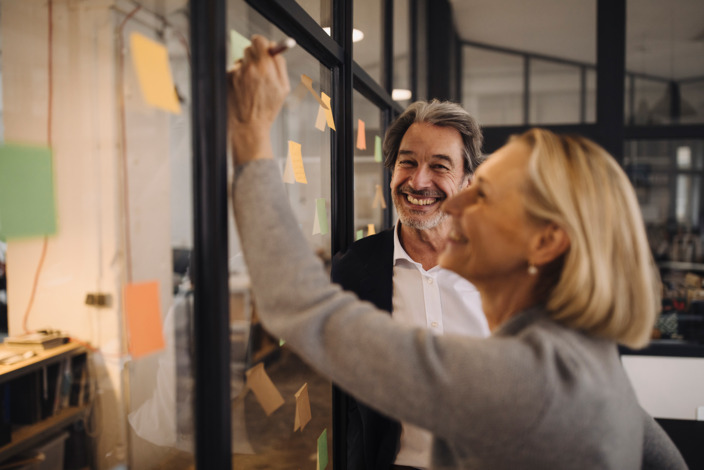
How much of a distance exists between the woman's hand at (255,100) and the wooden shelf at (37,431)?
2.18 ft

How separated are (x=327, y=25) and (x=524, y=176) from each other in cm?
97

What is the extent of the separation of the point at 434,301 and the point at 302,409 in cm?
53

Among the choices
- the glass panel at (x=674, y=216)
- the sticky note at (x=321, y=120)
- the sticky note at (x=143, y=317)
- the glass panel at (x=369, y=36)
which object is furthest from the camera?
the glass panel at (x=674, y=216)

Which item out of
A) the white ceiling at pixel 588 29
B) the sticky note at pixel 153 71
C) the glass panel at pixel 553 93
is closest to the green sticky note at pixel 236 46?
the sticky note at pixel 153 71

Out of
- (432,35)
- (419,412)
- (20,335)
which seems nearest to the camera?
(419,412)

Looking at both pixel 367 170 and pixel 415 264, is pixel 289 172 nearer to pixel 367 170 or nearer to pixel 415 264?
pixel 415 264

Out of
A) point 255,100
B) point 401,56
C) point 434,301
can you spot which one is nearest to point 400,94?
point 401,56

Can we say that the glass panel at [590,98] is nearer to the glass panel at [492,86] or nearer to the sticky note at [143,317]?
the glass panel at [492,86]

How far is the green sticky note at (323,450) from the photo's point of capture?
1463 mm

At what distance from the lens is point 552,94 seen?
11.1 ft

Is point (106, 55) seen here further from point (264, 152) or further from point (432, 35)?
point (432, 35)

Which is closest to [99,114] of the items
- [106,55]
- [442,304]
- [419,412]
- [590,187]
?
[106,55]

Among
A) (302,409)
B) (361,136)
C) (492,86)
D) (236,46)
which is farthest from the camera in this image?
(492,86)

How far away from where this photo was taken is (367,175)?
2.36 metres
